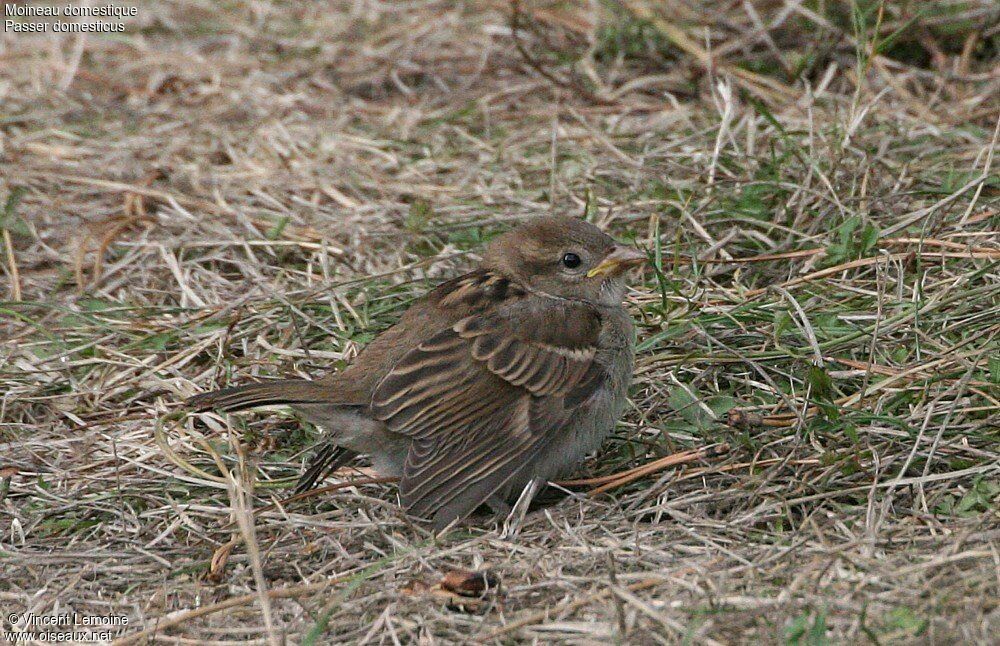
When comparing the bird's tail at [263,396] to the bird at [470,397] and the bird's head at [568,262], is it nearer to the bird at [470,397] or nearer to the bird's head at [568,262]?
the bird at [470,397]

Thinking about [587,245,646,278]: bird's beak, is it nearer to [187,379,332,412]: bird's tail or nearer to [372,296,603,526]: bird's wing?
[372,296,603,526]: bird's wing

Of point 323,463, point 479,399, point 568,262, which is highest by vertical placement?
point 568,262

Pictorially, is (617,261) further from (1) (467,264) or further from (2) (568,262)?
(1) (467,264)

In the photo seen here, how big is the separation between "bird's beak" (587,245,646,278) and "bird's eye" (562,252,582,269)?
0.06 metres

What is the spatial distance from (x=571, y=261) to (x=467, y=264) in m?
0.99

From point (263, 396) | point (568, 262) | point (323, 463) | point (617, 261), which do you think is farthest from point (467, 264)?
point (263, 396)

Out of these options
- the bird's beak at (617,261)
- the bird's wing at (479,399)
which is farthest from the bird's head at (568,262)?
the bird's wing at (479,399)

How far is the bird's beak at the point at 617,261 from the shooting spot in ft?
14.8

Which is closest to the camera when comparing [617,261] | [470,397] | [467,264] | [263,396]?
[263,396]

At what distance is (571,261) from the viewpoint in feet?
15.1

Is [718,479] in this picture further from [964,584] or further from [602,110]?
[602,110]

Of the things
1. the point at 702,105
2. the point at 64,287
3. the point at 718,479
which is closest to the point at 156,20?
the point at 64,287

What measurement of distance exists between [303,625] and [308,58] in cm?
483

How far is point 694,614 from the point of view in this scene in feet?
10.4
